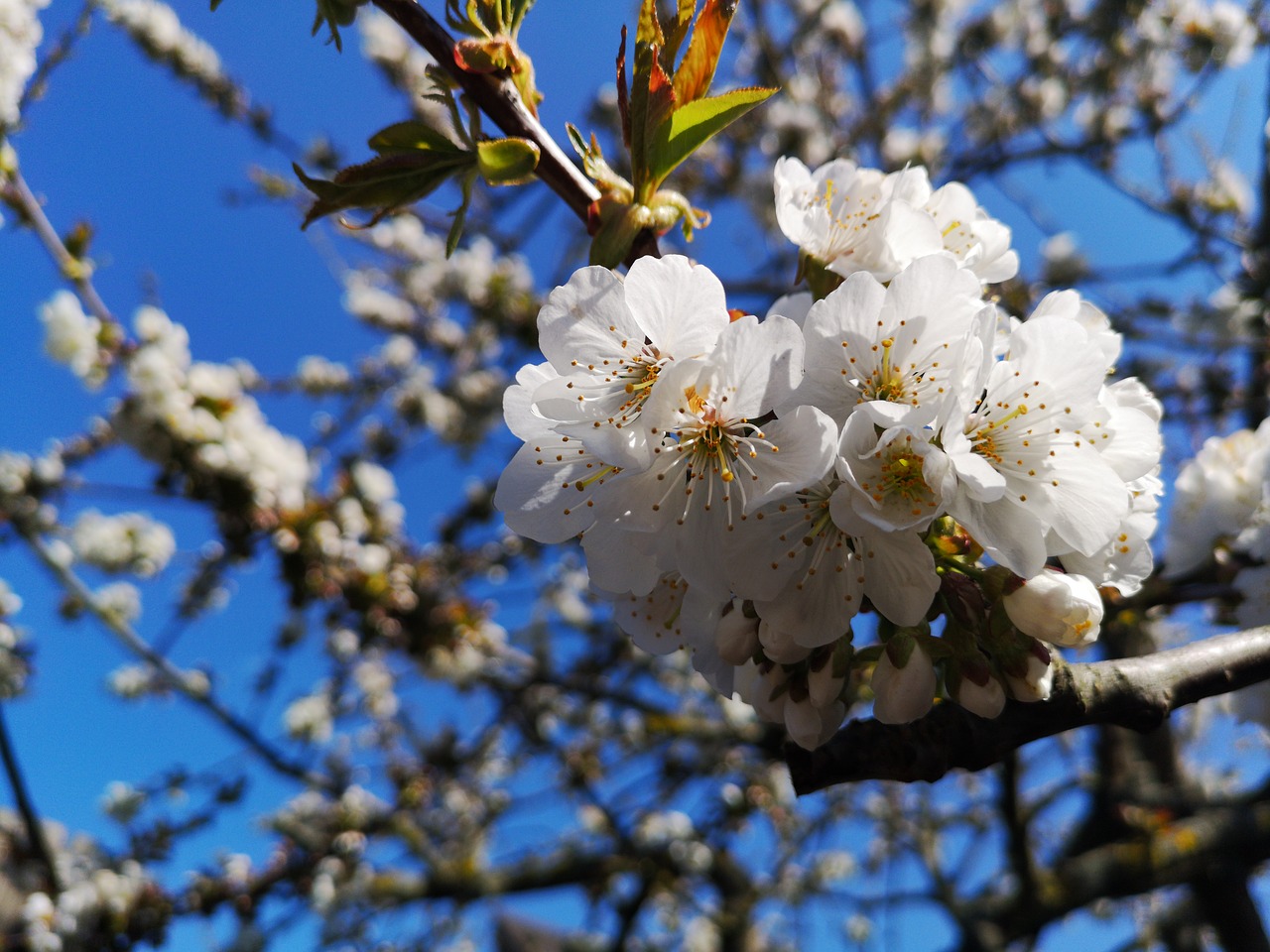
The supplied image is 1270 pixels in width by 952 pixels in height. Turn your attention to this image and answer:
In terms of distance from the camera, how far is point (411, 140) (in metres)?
0.95

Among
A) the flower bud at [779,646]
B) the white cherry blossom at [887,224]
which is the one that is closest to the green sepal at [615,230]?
the white cherry blossom at [887,224]

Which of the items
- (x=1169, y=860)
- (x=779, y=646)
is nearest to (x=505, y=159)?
(x=779, y=646)

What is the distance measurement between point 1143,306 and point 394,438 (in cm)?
484

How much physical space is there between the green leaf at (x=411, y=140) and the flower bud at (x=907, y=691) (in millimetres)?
814

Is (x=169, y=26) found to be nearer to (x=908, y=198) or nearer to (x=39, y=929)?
(x=39, y=929)

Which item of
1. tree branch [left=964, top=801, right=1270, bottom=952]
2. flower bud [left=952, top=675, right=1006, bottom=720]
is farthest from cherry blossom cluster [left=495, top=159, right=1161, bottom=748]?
tree branch [left=964, top=801, right=1270, bottom=952]

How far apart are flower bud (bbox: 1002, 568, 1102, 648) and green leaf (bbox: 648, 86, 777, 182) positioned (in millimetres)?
617

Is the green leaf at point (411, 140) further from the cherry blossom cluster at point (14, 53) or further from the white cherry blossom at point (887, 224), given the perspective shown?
the cherry blossom cluster at point (14, 53)

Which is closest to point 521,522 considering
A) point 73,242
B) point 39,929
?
point 73,242

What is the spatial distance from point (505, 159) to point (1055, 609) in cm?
77

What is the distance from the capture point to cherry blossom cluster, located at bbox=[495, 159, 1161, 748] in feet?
2.59

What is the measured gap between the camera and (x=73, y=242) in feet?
8.87

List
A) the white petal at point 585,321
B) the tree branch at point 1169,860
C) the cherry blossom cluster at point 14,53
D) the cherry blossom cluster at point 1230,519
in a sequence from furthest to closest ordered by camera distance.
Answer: the tree branch at point 1169,860
the cherry blossom cluster at point 14,53
the cherry blossom cluster at point 1230,519
the white petal at point 585,321

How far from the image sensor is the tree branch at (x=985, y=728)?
32.8 inches
